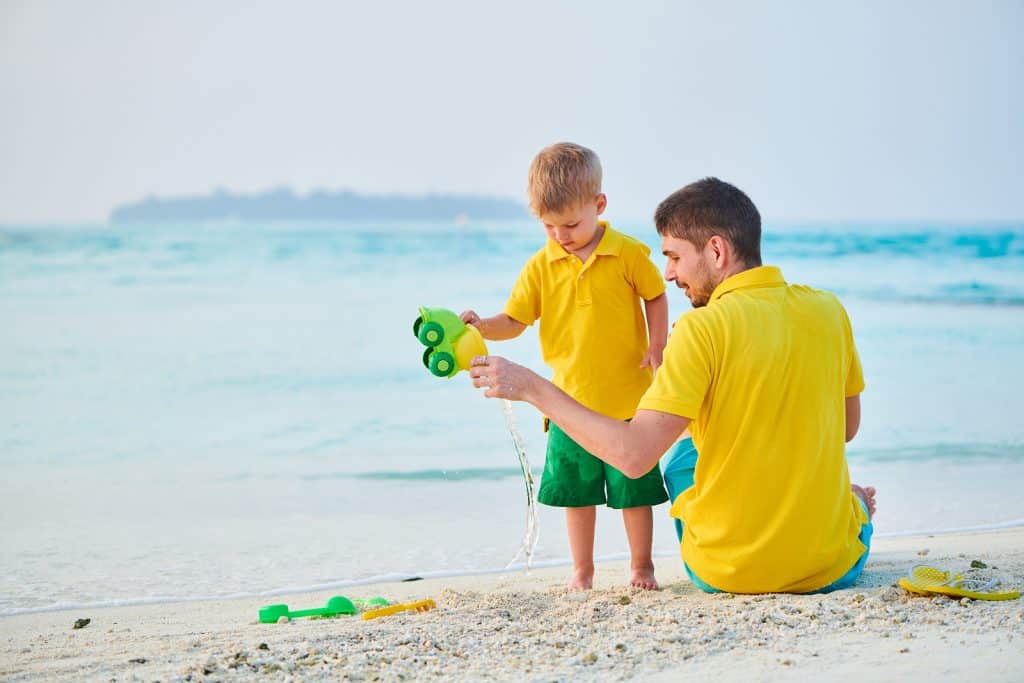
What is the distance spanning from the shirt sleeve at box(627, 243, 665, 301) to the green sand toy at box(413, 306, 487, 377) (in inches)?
30.5

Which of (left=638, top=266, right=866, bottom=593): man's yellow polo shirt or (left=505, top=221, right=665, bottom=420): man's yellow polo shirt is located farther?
(left=505, top=221, right=665, bottom=420): man's yellow polo shirt

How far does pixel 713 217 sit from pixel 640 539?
1229mm

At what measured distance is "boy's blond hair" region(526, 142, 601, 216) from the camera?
3311mm

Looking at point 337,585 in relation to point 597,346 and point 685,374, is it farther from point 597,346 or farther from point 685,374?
point 685,374

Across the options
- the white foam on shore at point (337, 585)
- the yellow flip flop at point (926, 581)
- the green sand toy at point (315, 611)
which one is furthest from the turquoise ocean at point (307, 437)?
the green sand toy at point (315, 611)

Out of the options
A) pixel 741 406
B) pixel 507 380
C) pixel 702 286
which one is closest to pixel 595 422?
pixel 507 380

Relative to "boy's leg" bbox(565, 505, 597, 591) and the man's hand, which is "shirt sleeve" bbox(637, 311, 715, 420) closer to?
the man's hand

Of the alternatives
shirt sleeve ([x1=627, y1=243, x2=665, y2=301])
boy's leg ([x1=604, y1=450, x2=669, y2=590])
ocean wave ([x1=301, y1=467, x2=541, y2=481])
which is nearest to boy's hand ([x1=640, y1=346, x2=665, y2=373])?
shirt sleeve ([x1=627, y1=243, x2=665, y2=301])

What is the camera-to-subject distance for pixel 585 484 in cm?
352

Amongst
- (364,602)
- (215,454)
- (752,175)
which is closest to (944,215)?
(752,175)

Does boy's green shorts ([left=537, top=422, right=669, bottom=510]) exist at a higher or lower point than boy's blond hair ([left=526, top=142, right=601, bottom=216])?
lower

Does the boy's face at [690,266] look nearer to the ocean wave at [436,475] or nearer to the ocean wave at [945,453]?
the ocean wave at [436,475]

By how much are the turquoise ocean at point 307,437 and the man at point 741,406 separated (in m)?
0.12

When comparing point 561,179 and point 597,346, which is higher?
point 561,179
